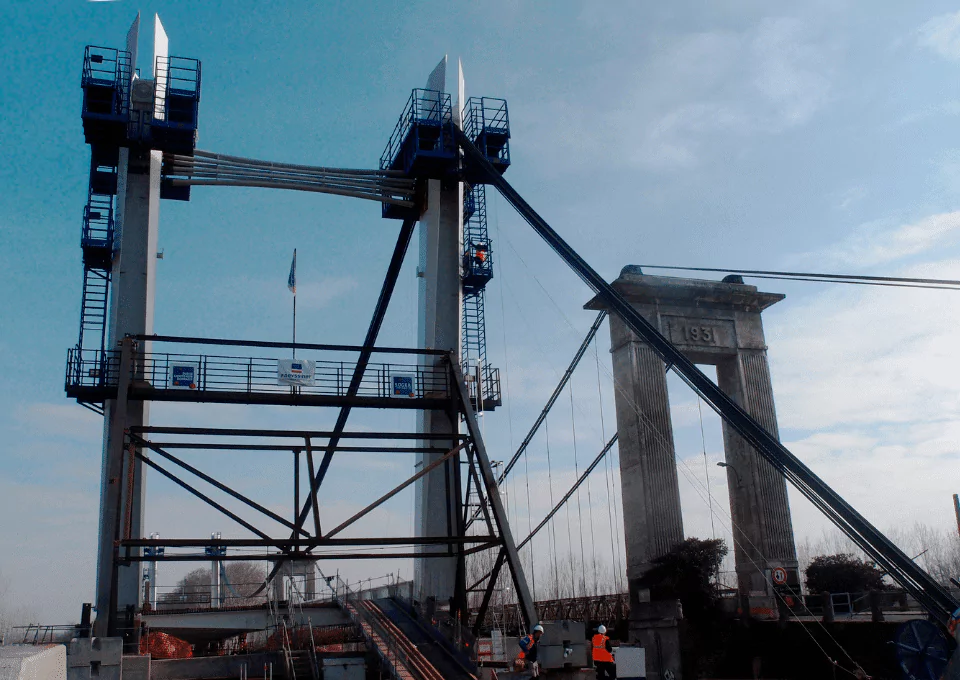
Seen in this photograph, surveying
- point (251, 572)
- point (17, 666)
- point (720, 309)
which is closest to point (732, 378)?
point (720, 309)

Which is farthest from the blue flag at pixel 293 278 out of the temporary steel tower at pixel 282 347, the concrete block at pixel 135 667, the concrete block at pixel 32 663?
the concrete block at pixel 32 663

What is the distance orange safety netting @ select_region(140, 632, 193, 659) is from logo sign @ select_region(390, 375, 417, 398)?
30.4ft

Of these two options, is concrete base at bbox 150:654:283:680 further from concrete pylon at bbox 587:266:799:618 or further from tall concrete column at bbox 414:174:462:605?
concrete pylon at bbox 587:266:799:618

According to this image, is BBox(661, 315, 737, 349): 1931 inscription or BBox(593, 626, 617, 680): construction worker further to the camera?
BBox(661, 315, 737, 349): 1931 inscription

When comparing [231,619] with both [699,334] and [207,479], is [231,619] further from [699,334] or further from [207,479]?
[699,334]

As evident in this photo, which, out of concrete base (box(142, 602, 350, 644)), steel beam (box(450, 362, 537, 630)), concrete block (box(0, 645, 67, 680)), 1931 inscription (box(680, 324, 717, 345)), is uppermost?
1931 inscription (box(680, 324, 717, 345))

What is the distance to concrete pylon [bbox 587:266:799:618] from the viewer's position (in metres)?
36.2

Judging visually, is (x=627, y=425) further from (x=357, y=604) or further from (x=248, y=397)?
(x=248, y=397)

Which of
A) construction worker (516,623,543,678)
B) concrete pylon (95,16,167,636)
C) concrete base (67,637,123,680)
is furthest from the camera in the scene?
concrete pylon (95,16,167,636)

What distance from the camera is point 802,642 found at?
103 feet

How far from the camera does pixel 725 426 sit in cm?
4169

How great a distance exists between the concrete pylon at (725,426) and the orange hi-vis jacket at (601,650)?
21.0 meters

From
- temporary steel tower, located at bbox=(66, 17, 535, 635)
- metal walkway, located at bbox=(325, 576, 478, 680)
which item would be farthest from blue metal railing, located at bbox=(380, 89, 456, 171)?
metal walkway, located at bbox=(325, 576, 478, 680)

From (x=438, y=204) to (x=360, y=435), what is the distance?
904 centimetres
